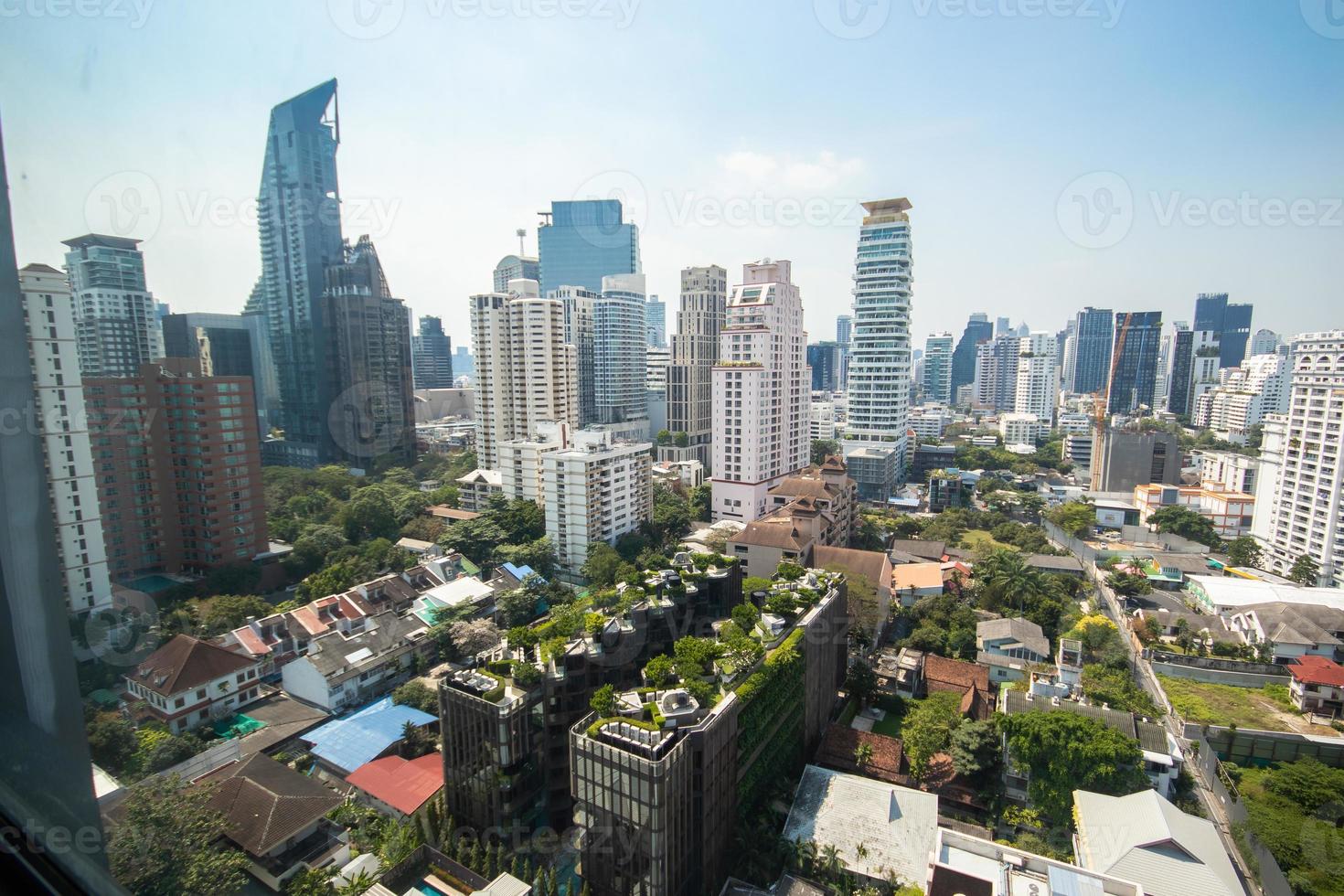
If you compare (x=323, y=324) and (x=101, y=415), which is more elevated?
(x=323, y=324)

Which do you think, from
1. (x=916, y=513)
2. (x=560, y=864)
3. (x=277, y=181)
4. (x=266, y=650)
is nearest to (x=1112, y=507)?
(x=916, y=513)

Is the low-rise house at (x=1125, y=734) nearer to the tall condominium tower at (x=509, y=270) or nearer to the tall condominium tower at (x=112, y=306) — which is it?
the tall condominium tower at (x=112, y=306)

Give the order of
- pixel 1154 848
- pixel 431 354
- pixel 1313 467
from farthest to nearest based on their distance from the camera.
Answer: pixel 431 354
pixel 1313 467
pixel 1154 848

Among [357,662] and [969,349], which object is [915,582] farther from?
[969,349]

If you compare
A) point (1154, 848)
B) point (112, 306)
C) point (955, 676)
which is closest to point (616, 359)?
point (955, 676)

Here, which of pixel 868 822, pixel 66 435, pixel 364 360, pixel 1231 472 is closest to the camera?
pixel 66 435

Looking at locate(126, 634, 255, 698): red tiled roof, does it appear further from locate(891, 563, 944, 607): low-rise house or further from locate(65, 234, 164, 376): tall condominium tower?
locate(891, 563, 944, 607): low-rise house

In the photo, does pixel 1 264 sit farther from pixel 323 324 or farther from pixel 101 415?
pixel 323 324
